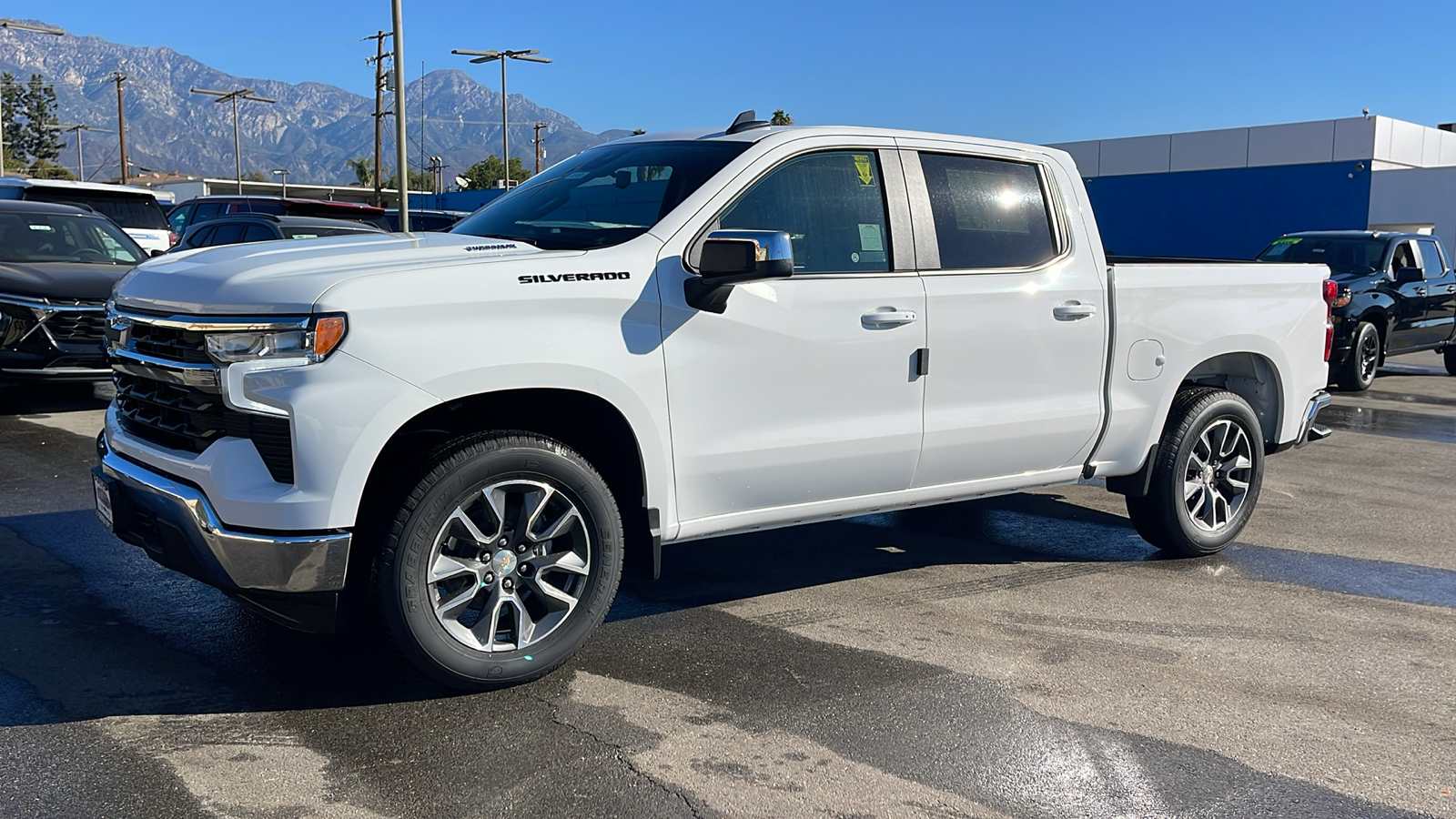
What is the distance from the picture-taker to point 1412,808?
3375 millimetres

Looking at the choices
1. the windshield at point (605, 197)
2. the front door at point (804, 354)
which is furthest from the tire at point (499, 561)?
the windshield at point (605, 197)

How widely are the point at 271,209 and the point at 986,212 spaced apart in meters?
13.0

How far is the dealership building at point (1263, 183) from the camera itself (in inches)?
1202

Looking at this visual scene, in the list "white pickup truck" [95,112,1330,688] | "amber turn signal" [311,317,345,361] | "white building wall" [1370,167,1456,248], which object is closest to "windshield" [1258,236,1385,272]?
"white pickup truck" [95,112,1330,688]

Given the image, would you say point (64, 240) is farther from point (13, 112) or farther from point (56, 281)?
point (13, 112)

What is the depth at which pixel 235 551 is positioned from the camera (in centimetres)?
361

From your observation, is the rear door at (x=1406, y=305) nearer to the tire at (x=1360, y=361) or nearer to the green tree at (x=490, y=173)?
the tire at (x=1360, y=361)

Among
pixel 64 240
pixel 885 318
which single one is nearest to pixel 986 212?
pixel 885 318

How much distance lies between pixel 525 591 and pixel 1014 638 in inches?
77.0

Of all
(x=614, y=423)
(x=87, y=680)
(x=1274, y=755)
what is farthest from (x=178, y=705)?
(x=1274, y=755)

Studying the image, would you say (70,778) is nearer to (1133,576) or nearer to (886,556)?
(886,556)

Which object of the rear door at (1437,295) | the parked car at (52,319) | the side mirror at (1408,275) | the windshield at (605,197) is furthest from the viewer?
the rear door at (1437,295)

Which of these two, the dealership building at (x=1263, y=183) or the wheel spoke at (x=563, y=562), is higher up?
the dealership building at (x=1263, y=183)

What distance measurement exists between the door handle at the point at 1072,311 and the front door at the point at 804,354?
2.61ft
